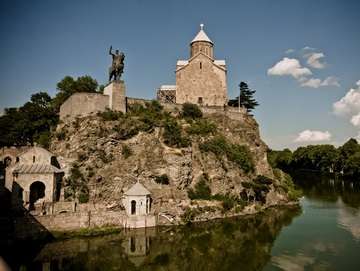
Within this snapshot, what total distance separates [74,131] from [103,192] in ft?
20.5

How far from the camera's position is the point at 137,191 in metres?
25.4

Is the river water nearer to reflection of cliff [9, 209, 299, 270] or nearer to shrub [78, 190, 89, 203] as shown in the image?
reflection of cliff [9, 209, 299, 270]

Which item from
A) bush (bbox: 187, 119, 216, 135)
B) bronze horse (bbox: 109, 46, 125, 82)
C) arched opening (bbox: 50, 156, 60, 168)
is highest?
bronze horse (bbox: 109, 46, 125, 82)

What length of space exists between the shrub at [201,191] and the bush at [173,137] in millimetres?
3685

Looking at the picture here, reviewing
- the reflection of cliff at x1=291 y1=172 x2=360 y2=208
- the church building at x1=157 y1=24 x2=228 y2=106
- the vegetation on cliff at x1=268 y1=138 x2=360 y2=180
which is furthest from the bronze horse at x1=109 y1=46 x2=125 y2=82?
the vegetation on cliff at x1=268 y1=138 x2=360 y2=180

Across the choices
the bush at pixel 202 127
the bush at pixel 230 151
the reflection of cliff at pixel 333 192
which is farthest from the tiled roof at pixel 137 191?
the reflection of cliff at pixel 333 192

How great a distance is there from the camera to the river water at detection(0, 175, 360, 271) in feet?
60.0

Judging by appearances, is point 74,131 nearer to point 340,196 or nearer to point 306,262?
point 306,262

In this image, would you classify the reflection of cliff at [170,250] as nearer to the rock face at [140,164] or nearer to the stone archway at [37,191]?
the rock face at [140,164]

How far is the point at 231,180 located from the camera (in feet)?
106

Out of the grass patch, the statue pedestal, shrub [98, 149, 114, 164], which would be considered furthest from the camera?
the statue pedestal

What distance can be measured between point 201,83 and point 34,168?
2074 centimetres

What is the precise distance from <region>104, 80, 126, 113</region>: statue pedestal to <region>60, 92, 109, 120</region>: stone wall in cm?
59

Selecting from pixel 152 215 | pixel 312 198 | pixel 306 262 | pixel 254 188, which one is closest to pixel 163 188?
pixel 152 215
